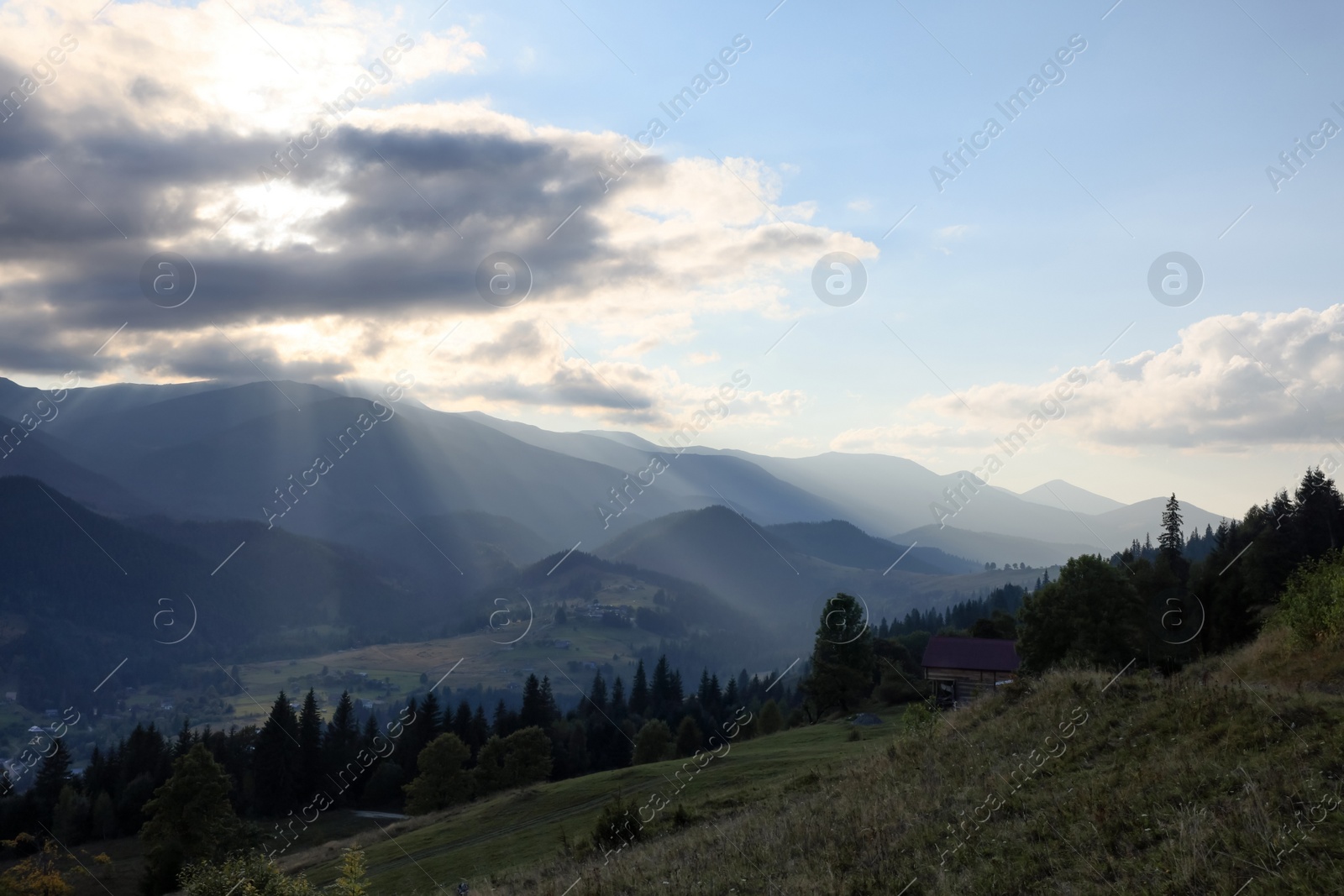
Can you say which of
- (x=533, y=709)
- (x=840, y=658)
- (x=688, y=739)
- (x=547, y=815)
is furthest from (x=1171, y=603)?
(x=533, y=709)

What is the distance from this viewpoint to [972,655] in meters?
68.9

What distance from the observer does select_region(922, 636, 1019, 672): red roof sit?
67.5 m

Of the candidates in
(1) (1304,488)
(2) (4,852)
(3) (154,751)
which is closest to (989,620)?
(1) (1304,488)

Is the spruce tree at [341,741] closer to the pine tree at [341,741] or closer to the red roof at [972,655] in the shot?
the pine tree at [341,741]

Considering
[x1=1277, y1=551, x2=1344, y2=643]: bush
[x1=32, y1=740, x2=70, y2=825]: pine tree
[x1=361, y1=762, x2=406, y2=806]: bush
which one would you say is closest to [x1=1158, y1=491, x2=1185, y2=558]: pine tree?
[x1=1277, y1=551, x2=1344, y2=643]: bush

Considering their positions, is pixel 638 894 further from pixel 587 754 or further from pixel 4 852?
pixel 4 852

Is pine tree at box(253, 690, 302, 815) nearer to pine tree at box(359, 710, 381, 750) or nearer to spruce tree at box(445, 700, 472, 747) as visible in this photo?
pine tree at box(359, 710, 381, 750)

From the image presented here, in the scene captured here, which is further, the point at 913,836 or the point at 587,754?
the point at 587,754

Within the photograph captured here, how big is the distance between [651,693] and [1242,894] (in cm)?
12338

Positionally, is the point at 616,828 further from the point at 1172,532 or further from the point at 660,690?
the point at 660,690

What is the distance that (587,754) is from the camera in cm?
10162

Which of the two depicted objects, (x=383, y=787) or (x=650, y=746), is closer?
(x=650, y=746)

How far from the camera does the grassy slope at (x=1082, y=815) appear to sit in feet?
34.2

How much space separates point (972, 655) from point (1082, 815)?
6073cm
